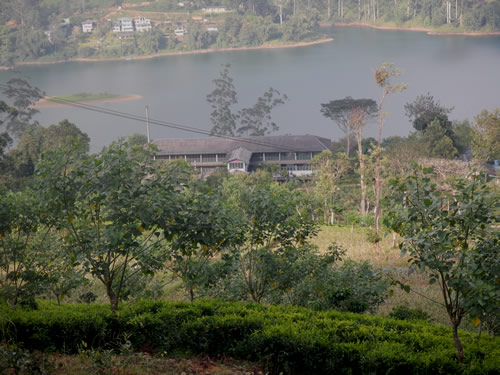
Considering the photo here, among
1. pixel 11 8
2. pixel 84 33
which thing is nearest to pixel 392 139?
pixel 84 33

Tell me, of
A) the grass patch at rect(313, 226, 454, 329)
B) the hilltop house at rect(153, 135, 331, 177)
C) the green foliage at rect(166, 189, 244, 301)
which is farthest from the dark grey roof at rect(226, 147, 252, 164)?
the green foliage at rect(166, 189, 244, 301)

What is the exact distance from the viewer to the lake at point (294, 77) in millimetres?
51469

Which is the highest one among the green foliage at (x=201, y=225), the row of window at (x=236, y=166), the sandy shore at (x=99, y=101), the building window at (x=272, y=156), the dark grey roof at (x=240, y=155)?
the green foliage at (x=201, y=225)

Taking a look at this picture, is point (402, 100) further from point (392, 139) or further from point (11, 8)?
point (11, 8)

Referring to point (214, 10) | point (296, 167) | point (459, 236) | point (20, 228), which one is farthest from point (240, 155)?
point (214, 10)

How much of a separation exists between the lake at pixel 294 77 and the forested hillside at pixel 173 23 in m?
1.53

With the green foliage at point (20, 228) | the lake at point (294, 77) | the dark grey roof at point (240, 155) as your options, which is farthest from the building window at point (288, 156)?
the green foliage at point (20, 228)

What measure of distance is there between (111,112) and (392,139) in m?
31.8

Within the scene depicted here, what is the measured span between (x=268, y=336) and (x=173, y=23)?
5849 cm

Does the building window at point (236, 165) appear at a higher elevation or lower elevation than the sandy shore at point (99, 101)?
lower

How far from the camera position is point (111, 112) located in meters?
53.9

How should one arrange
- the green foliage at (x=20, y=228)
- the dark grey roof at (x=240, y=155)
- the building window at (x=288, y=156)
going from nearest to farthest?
the green foliage at (x=20, y=228) → the dark grey roof at (x=240, y=155) → the building window at (x=288, y=156)

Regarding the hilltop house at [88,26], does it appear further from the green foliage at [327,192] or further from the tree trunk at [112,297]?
the tree trunk at [112,297]

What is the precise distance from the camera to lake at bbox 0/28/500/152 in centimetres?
5147
